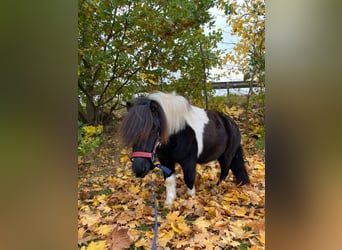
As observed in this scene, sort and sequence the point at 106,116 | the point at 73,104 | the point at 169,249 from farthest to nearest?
1. the point at 106,116
2. the point at 169,249
3. the point at 73,104

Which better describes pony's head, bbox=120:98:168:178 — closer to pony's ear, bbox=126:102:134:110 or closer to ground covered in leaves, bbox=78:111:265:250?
pony's ear, bbox=126:102:134:110

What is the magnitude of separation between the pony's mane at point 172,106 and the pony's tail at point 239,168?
34 cm

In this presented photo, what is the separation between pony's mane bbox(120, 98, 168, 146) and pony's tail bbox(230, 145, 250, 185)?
386 millimetres

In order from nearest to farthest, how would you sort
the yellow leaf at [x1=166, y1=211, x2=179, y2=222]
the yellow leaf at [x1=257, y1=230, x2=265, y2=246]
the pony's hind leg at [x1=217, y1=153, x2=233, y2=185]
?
the yellow leaf at [x1=257, y1=230, x2=265, y2=246]
the yellow leaf at [x1=166, y1=211, x2=179, y2=222]
the pony's hind leg at [x1=217, y1=153, x2=233, y2=185]

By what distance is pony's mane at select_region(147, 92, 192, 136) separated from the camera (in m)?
1.38

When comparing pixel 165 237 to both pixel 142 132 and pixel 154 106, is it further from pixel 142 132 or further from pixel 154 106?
pixel 154 106

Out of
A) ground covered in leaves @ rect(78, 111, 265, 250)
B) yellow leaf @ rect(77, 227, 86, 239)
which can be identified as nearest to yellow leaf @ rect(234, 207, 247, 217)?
ground covered in leaves @ rect(78, 111, 265, 250)

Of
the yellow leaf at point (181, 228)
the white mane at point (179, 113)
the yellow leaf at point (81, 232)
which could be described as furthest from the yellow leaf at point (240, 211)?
the yellow leaf at point (81, 232)

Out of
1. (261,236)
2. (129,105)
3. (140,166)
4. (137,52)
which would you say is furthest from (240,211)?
(137,52)

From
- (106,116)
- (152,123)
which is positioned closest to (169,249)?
(152,123)
